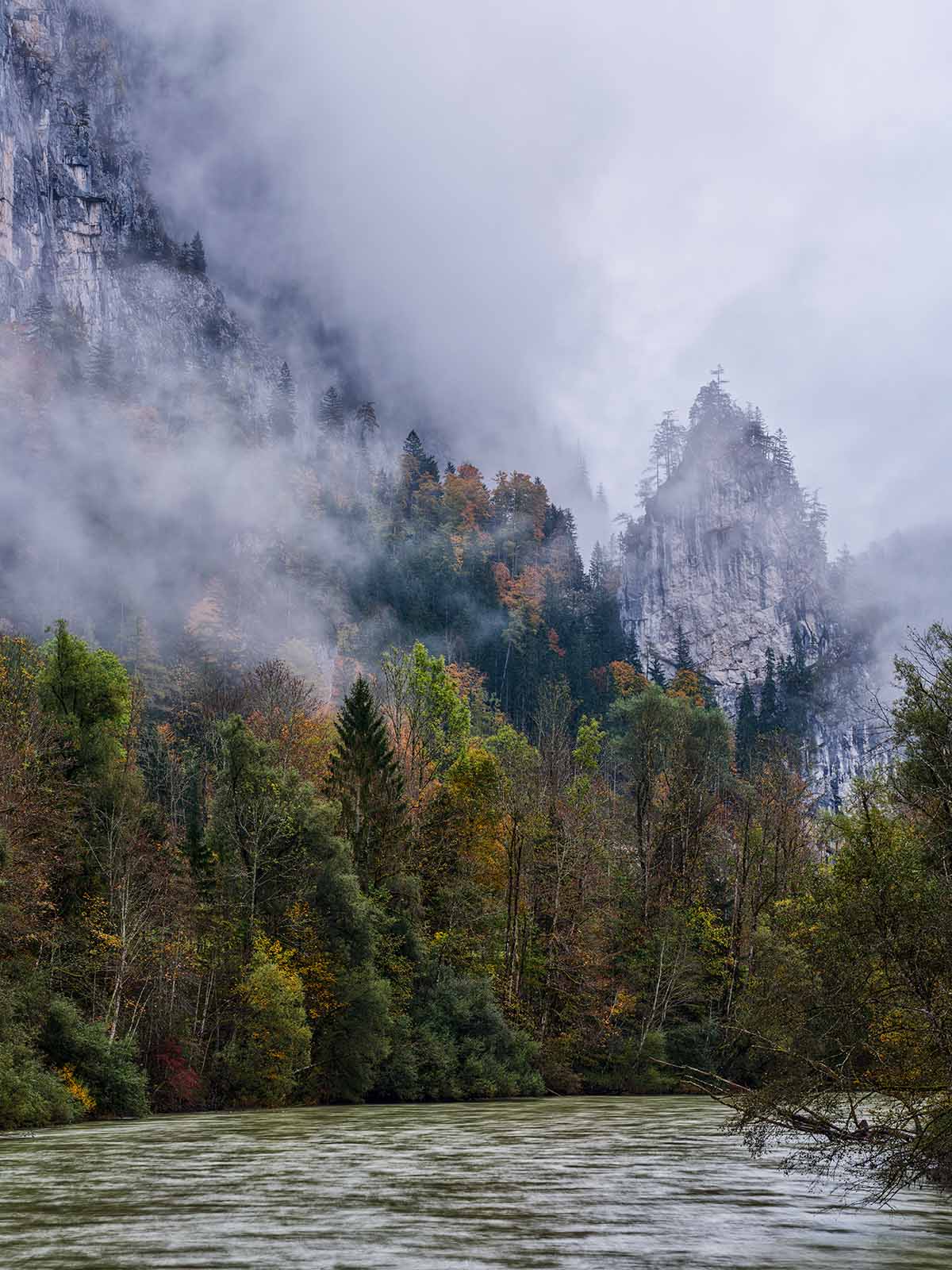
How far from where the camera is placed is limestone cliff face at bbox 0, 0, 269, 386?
521ft

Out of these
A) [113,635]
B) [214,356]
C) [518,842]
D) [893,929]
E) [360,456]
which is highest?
[214,356]

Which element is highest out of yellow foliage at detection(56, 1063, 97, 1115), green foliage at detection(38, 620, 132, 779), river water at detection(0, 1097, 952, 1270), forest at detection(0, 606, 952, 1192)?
green foliage at detection(38, 620, 132, 779)

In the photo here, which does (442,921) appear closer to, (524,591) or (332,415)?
(524,591)

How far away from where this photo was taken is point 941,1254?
1256 centimetres

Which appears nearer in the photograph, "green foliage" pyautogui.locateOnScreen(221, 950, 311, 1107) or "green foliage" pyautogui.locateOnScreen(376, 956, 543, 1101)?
"green foliage" pyautogui.locateOnScreen(221, 950, 311, 1107)

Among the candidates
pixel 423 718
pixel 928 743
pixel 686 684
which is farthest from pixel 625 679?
pixel 928 743

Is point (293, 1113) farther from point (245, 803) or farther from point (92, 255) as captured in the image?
point (92, 255)

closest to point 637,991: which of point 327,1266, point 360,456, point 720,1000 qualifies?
point 720,1000

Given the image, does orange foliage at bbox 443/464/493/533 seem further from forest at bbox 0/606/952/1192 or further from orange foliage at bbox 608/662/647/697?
forest at bbox 0/606/952/1192

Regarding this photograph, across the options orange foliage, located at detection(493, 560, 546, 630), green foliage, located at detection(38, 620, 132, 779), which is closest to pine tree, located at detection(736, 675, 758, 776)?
orange foliage, located at detection(493, 560, 546, 630)

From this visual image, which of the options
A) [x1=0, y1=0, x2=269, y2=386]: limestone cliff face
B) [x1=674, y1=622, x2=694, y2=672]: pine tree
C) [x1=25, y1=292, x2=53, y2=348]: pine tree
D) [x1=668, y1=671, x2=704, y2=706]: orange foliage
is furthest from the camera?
[x1=674, y1=622, x2=694, y2=672]: pine tree

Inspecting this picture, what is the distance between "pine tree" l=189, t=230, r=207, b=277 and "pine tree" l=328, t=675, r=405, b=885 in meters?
148

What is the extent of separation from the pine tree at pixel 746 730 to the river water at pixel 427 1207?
9958 centimetres

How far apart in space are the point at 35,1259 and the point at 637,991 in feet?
158
